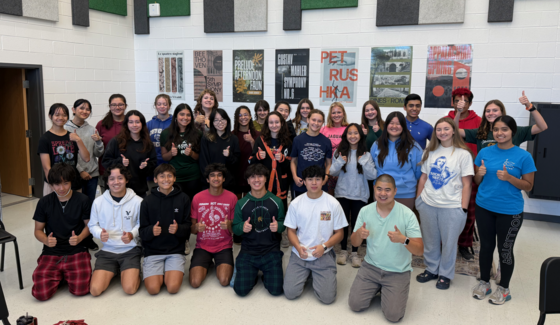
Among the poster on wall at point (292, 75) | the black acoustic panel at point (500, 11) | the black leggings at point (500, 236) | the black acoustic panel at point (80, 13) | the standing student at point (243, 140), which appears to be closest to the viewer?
the black leggings at point (500, 236)

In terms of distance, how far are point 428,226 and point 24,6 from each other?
538 cm

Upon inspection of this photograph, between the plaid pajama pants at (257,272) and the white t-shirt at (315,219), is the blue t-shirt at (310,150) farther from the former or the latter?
the plaid pajama pants at (257,272)

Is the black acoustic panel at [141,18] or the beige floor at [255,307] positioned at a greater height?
the black acoustic panel at [141,18]

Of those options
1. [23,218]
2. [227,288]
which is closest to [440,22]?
[227,288]

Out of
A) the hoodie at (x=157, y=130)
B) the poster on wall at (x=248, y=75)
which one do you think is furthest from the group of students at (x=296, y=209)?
the poster on wall at (x=248, y=75)

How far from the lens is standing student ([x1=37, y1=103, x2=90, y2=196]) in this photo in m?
3.78

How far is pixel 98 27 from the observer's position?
6215 mm

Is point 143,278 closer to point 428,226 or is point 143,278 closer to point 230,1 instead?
point 428,226

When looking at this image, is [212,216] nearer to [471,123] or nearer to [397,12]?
[471,123]

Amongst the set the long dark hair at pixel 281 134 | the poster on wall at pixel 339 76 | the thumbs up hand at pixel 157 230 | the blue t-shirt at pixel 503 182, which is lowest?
the thumbs up hand at pixel 157 230

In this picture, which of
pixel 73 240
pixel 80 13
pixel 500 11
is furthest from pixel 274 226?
pixel 80 13

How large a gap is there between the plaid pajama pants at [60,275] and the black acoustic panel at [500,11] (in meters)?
5.29

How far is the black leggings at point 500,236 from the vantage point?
3037 millimetres

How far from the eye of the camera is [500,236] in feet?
10.1
